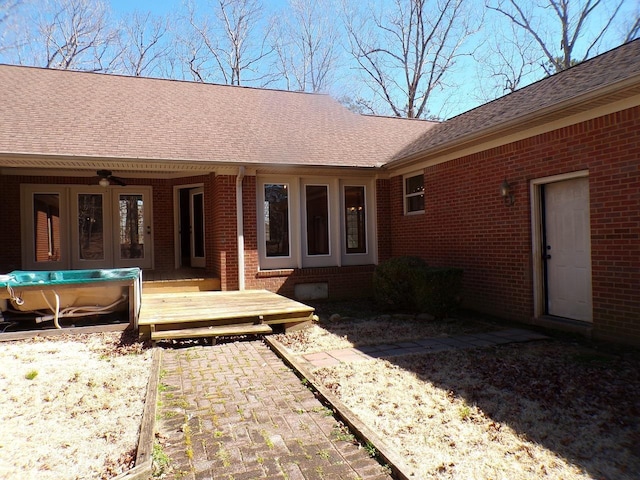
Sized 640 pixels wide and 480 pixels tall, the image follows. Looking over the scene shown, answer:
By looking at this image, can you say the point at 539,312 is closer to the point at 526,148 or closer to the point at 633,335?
the point at 633,335

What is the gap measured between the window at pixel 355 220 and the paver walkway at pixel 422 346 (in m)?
4.50

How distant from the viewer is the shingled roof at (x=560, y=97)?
5166mm

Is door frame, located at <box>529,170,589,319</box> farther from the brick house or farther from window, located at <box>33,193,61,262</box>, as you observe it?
window, located at <box>33,193,61,262</box>

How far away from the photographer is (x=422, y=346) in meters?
5.62

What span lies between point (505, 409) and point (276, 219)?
22.4 ft

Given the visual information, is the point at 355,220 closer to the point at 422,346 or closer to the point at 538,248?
the point at 538,248

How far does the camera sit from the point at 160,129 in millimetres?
9398

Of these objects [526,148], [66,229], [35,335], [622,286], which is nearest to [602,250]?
[622,286]

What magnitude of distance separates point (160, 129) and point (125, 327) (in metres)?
4.75

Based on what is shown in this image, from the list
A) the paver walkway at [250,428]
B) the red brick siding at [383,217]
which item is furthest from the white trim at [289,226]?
the paver walkway at [250,428]

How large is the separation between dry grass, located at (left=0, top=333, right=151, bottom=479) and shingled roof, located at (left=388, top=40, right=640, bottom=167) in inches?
236

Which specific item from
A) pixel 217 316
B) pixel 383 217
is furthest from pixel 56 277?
pixel 383 217

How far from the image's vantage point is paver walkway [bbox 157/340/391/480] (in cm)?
268

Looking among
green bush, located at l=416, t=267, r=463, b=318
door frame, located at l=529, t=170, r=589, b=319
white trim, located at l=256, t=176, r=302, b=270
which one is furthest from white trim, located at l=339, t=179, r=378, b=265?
door frame, located at l=529, t=170, r=589, b=319
